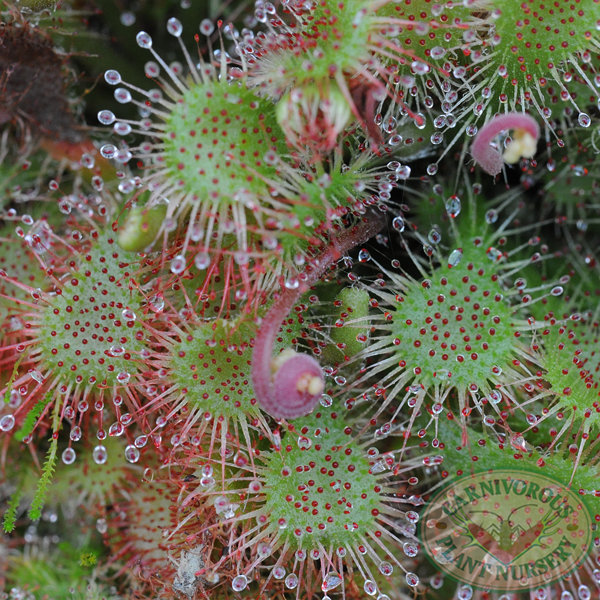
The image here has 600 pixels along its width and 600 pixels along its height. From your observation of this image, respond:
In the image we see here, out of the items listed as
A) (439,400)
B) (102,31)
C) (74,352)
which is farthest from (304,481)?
(102,31)

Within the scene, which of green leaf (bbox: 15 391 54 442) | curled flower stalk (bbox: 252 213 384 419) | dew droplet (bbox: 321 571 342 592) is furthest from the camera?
green leaf (bbox: 15 391 54 442)

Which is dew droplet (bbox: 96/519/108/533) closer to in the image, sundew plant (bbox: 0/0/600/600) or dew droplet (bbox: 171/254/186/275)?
sundew plant (bbox: 0/0/600/600)

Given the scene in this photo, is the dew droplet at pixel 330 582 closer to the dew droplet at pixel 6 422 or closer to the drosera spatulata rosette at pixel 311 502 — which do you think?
the drosera spatulata rosette at pixel 311 502

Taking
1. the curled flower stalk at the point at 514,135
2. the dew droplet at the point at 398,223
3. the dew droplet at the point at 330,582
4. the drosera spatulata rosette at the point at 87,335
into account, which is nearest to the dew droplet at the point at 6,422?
the drosera spatulata rosette at the point at 87,335

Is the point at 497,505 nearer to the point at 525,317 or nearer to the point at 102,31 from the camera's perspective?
the point at 525,317

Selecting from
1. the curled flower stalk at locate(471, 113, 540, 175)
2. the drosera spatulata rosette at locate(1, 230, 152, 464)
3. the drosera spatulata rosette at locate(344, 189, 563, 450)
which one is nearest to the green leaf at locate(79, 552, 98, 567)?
the drosera spatulata rosette at locate(1, 230, 152, 464)

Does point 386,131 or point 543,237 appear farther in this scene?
point 543,237

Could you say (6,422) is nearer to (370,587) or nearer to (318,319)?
(318,319)

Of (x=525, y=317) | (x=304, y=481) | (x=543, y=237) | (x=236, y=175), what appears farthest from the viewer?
(x=543, y=237)
